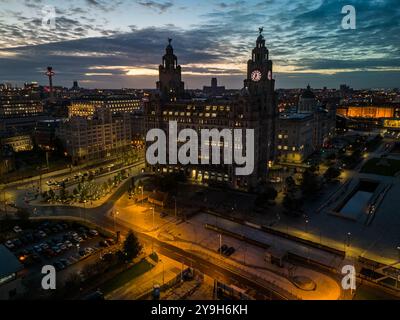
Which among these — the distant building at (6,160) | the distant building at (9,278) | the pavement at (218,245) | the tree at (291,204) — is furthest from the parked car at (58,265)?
the distant building at (6,160)

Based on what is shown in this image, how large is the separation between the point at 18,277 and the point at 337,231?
52158mm

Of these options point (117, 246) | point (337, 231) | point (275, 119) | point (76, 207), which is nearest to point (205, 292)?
point (117, 246)

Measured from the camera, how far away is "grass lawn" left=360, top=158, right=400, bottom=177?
97.4 m

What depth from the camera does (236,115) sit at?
80.8 meters

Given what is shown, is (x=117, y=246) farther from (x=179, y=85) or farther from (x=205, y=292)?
(x=179, y=85)

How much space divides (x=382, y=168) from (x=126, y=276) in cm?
9341

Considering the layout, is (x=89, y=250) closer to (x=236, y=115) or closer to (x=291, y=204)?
(x=291, y=204)

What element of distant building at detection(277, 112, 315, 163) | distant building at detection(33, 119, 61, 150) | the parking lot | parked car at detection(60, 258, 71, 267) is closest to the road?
the parking lot

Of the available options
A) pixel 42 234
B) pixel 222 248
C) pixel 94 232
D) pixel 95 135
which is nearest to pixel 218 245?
pixel 222 248

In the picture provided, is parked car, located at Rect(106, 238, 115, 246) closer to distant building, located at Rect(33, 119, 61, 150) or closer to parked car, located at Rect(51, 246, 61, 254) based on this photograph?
parked car, located at Rect(51, 246, 61, 254)

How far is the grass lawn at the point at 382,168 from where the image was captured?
320ft

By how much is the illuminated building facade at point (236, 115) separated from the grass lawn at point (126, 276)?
41.4 m

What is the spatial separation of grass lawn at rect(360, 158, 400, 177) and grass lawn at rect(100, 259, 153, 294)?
8236cm

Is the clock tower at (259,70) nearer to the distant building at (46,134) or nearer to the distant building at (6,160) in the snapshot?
the distant building at (6,160)
